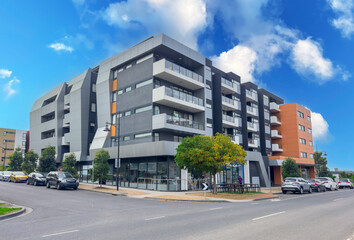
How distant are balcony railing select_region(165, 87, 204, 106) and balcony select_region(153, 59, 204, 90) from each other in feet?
6.52

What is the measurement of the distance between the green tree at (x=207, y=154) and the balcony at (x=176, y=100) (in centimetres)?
813

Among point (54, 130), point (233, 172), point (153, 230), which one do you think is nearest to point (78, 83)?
point (54, 130)

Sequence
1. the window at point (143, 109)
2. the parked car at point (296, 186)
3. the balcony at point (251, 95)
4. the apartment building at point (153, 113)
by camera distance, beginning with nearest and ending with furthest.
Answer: the parked car at point (296, 186) < the apartment building at point (153, 113) < the window at point (143, 109) < the balcony at point (251, 95)

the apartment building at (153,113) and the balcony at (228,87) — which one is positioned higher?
the balcony at (228,87)

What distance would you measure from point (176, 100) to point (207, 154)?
422 inches

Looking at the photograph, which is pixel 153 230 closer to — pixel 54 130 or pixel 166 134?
pixel 166 134

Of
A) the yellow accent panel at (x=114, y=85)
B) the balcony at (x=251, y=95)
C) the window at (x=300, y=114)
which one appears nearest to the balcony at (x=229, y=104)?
the balcony at (x=251, y=95)

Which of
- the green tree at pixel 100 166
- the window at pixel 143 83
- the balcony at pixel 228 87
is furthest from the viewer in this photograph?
the balcony at pixel 228 87

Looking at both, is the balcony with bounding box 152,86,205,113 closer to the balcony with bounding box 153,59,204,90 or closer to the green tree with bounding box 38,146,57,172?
the balcony with bounding box 153,59,204,90

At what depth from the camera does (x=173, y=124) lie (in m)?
31.0

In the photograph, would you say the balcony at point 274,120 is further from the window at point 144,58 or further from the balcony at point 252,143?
the window at point 144,58

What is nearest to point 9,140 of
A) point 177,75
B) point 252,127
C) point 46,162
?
point 46,162

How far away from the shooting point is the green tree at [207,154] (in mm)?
22984

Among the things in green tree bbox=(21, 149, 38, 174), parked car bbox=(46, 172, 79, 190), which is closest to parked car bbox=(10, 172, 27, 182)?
green tree bbox=(21, 149, 38, 174)
